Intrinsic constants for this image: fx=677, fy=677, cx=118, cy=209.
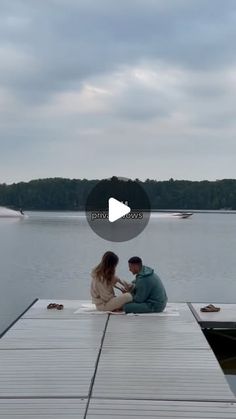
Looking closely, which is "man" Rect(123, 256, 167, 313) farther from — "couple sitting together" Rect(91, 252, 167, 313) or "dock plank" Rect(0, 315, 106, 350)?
"dock plank" Rect(0, 315, 106, 350)

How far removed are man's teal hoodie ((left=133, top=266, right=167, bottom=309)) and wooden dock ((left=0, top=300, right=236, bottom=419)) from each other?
1.64 ft

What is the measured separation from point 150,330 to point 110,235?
5202cm

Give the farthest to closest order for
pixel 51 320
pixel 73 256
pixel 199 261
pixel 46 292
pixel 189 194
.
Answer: pixel 189 194 → pixel 73 256 → pixel 199 261 → pixel 46 292 → pixel 51 320

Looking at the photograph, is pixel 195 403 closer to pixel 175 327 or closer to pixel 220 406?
pixel 220 406

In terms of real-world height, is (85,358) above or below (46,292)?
above

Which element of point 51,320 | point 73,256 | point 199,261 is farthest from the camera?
point 73,256

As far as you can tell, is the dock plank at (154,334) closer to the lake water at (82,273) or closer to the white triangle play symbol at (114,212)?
the lake water at (82,273)

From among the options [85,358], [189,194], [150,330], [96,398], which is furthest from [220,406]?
[189,194]

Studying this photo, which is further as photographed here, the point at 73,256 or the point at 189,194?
the point at 189,194

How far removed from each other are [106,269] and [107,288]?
10.8 inches

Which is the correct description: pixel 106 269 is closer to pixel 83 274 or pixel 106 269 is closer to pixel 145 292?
pixel 145 292

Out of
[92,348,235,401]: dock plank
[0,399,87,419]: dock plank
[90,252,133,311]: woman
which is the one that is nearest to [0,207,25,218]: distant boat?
[90,252,133,311]: woman

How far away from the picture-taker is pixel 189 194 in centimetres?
12675

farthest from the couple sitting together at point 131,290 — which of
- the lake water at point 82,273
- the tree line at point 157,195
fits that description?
the tree line at point 157,195
